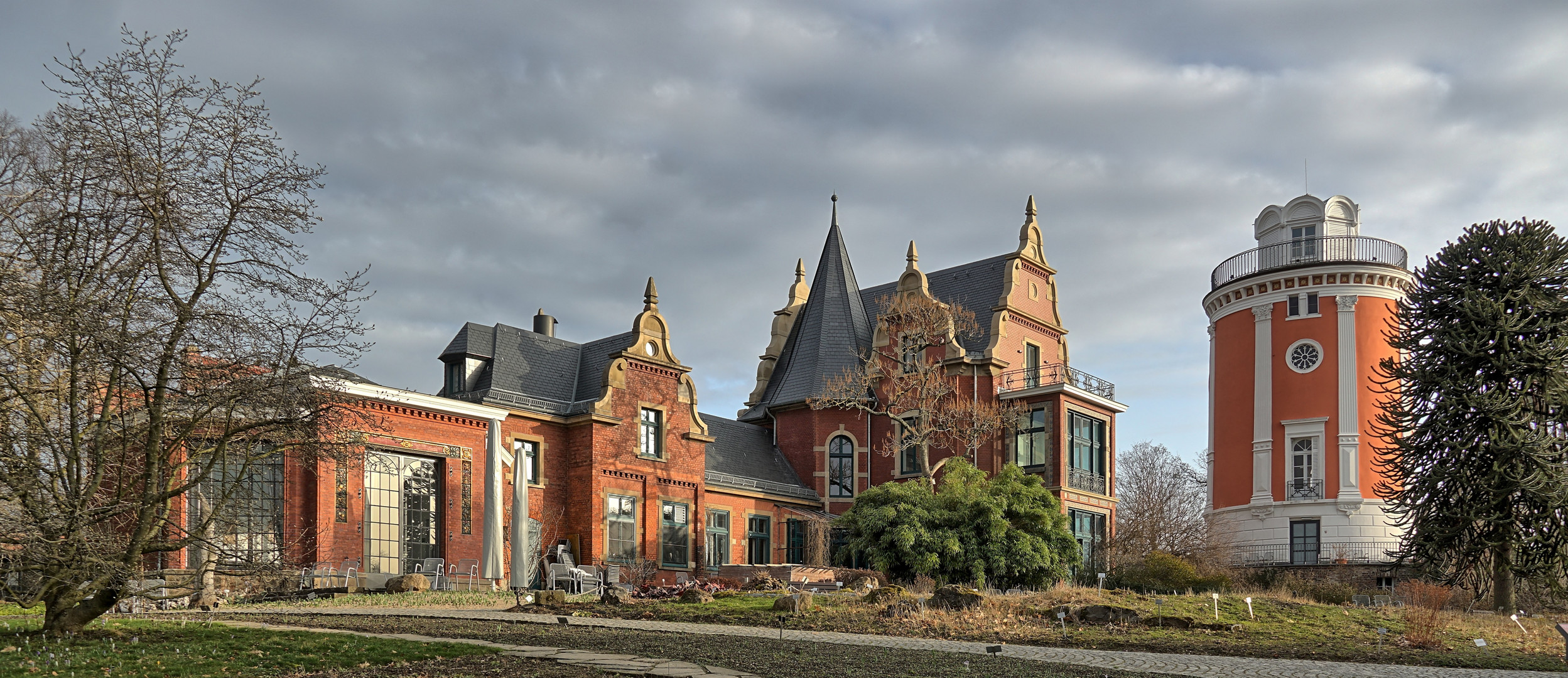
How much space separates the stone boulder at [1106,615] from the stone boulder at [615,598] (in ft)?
23.7

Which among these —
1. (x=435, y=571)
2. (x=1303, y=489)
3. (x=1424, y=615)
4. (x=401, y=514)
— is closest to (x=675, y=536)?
(x=435, y=571)

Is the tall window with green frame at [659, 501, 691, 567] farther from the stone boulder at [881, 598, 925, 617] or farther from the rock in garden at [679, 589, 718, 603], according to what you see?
the stone boulder at [881, 598, 925, 617]

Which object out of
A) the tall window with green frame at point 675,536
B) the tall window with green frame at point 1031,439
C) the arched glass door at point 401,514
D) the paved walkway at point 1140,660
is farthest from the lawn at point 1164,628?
the tall window with green frame at point 1031,439

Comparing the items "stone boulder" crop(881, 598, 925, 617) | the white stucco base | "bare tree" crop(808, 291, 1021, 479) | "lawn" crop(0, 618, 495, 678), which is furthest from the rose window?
"lawn" crop(0, 618, 495, 678)

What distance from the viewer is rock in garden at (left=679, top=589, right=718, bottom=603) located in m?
19.7

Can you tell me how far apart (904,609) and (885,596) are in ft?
6.72

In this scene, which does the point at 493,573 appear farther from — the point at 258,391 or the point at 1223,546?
the point at 1223,546

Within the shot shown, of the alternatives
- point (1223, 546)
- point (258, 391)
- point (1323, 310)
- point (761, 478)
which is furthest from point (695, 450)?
point (258, 391)

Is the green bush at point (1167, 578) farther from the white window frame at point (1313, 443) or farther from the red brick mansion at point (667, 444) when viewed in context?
the white window frame at point (1313, 443)

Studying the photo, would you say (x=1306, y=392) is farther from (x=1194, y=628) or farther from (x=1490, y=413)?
(x=1194, y=628)

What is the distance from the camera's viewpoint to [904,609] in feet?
54.5

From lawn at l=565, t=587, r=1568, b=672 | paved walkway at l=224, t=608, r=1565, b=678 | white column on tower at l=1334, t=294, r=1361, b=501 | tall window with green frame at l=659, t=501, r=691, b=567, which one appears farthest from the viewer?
white column on tower at l=1334, t=294, r=1361, b=501

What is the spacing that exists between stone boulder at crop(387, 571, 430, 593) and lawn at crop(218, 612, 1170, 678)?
22.4ft

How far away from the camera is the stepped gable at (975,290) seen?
36.2m
